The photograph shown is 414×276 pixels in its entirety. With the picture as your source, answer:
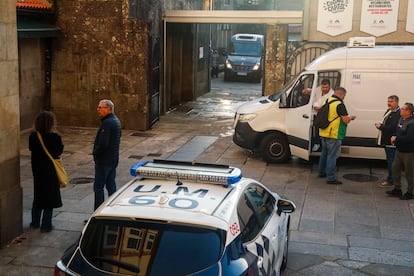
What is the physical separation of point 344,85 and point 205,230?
27.1 feet

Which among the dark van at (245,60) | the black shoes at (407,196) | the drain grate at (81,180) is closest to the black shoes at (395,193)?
the black shoes at (407,196)

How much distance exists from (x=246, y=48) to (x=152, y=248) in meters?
26.9

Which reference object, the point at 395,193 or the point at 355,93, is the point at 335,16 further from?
the point at 395,193

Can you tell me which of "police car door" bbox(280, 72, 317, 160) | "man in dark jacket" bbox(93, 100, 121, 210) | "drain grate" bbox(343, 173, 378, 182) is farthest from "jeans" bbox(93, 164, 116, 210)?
"drain grate" bbox(343, 173, 378, 182)

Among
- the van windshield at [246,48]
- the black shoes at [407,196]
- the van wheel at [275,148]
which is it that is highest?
the van windshield at [246,48]

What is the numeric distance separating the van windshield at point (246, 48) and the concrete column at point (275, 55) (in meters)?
14.2

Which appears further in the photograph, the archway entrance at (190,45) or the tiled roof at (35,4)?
the archway entrance at (190,45)

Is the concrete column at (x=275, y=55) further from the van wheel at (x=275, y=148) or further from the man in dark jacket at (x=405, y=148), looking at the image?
the man in dark jacket at (x=405, y=148)

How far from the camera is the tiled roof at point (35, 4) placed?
14.2m

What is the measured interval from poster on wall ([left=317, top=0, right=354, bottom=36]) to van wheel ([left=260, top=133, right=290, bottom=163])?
574 centimetres

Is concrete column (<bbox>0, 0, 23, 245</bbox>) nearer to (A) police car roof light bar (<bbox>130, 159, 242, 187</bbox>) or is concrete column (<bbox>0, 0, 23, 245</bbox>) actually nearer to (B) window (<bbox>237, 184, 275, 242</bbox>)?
(A) police car roof light bar (<bbox>130, 159, 242, 187</bbox>)

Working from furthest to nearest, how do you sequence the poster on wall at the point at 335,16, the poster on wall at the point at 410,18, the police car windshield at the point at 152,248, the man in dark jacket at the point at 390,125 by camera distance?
the poster on wall at the point at 335,16 < the poster on wall at the point at 410,18 < the man in dark jacket at the point at 390,125 < the police car windshield at the point at 152,248

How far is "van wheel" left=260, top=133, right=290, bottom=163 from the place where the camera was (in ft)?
41.2

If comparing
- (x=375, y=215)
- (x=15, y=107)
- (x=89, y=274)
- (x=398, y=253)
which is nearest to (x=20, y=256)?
(x=15, y=107)
